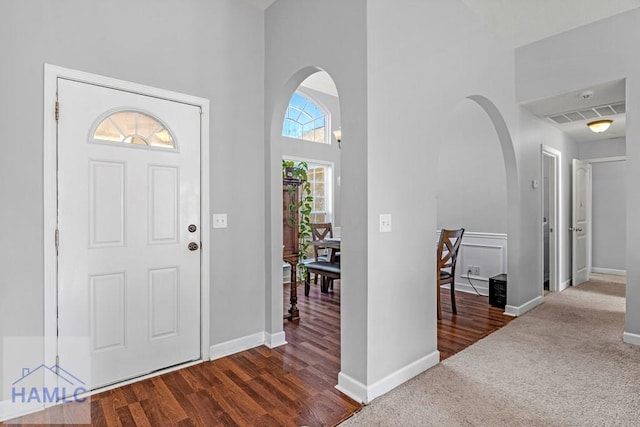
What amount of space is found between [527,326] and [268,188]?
2949mm

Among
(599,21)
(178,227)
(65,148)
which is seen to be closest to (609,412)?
(178,227)

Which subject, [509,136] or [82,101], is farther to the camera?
[509,136]

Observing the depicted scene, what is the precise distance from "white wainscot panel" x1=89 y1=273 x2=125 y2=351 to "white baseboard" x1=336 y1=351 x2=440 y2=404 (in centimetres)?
153

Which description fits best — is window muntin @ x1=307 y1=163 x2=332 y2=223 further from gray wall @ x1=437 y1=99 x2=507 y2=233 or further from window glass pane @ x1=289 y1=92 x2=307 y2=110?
A: gray wall @ x1=437 y1=99 x2=507 y2=233

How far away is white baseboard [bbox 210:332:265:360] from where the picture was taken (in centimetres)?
268

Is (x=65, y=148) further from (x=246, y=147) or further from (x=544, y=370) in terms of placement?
(x=544, y=370)

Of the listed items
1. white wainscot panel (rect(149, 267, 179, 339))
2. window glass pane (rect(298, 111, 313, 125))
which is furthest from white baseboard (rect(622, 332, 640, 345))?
window glass pane (rect(298, 111, 313, 125))

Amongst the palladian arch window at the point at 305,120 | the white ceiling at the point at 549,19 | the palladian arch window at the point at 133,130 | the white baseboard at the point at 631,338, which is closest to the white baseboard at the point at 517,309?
the white baseboard at the point at 631,338

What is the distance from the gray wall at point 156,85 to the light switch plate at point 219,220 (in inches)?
2.3

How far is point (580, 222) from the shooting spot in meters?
5.38

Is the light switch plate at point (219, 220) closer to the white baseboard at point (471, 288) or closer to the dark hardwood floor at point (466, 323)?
the dark hardwood floor at point (466, 323)

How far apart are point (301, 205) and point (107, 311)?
10.5 feet

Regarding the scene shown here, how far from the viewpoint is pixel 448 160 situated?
4980 mm

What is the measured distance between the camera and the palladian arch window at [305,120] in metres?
5.46
